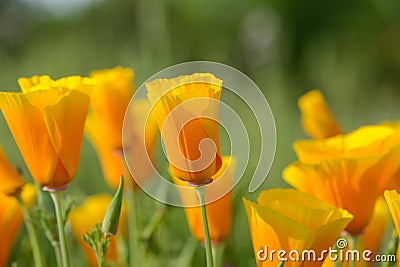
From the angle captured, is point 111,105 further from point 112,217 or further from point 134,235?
point 112,217

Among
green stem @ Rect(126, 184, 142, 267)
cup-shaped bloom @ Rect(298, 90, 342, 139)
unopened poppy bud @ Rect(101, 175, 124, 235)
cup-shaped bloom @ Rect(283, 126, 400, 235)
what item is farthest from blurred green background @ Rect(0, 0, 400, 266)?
unopened poppy bud @ Rect(101, 175, 124, 235)

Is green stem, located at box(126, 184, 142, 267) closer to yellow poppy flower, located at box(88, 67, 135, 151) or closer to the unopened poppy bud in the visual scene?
yellow poppy flower, located at box(88, 67, 135, 151)

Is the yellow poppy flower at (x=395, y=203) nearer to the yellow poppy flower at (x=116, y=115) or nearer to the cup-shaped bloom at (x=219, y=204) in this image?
the cup-shaped bloom at (x=219, y=204)

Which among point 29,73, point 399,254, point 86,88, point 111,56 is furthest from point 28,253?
point 111,56

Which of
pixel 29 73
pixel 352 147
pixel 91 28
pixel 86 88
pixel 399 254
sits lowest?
pixel 399 254

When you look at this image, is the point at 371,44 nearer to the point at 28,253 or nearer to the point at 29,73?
the point at 29,73
